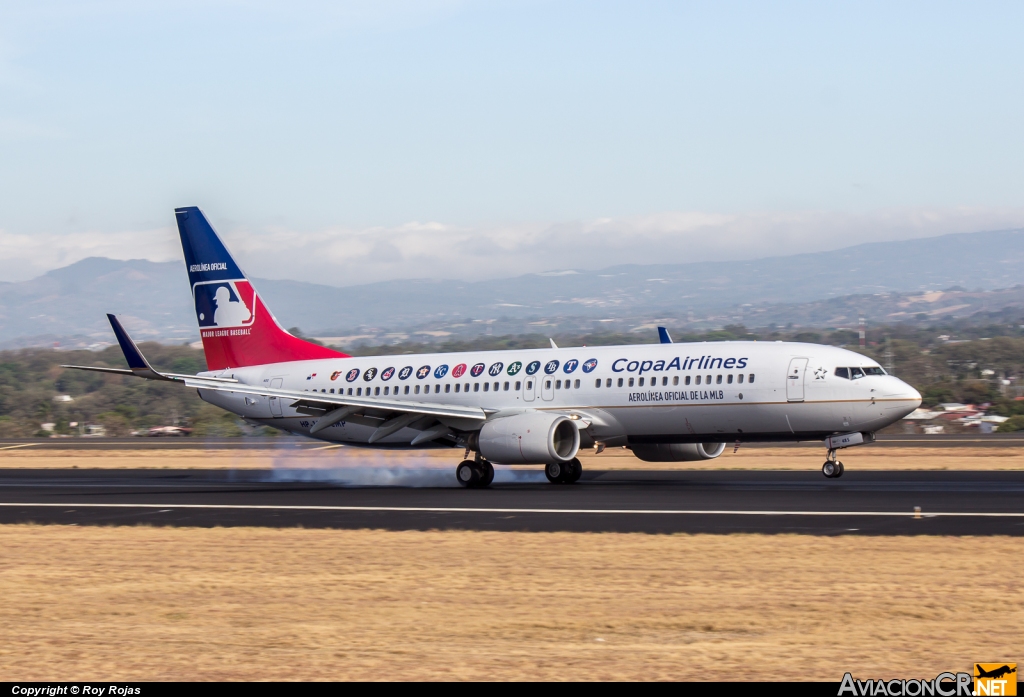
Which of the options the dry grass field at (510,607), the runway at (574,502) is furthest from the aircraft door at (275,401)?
the dry grass field at (510,607)

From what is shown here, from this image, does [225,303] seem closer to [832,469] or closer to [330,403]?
[330,403]

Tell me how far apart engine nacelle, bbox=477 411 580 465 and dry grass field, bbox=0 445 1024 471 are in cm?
831

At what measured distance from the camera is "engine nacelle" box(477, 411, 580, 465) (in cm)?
3275

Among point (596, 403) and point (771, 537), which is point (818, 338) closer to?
point (596, 403)

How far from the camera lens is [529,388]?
3594 centimetres

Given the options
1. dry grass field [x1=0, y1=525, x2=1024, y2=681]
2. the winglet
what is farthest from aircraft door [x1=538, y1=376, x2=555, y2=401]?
dry grass field [x1=0, y1=525, x2=1024, y2=681]

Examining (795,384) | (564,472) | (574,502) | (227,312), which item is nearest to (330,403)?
(564,472)

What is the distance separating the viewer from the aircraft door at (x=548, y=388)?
3547cm

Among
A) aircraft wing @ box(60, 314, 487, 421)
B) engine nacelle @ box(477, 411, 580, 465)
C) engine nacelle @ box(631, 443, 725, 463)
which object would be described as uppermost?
aircraft wing @ box(60, 314, 487, 421)

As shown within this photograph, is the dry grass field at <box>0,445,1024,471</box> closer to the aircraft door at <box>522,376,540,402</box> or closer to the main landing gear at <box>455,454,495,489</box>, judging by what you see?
the aircraft door at <box>522,376,540,402</box>

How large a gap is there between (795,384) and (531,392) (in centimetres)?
778

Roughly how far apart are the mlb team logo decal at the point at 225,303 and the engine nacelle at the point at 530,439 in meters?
11.6

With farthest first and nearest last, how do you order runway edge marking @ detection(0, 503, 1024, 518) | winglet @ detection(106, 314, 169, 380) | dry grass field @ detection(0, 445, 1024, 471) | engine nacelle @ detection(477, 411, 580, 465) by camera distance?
dry grass field @ detection(0, 445, 1024, 471) < winglet @ detection(106, 314, 169, 380) < engine nacelle @ detection(477, 411, 580, 465) < runway edge marking @ detection(0, 503, 1024, 518)

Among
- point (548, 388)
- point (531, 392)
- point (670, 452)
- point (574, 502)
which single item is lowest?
point (574, 502)
